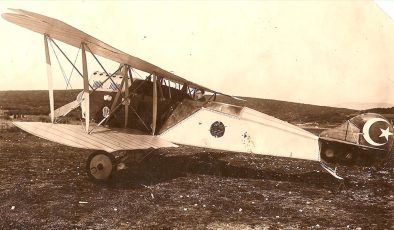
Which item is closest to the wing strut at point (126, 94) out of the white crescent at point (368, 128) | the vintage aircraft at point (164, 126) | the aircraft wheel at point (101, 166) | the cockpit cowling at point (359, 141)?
the vintage aircraft at point (164, 126)

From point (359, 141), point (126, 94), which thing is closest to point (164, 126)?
point (126, 94)

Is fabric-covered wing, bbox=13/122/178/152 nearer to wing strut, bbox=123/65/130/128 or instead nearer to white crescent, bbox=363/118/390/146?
wing strut, bbox=123/65/130/128

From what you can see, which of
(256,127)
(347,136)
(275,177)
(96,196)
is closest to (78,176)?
(96,196)

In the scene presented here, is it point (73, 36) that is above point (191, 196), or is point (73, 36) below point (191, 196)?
above

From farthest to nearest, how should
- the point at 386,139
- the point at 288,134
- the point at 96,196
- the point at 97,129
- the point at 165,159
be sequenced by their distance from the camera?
the point at 165,159 < the point at 97,129 < the point at 288,134 < the point at 386,139 < the point at 96,196

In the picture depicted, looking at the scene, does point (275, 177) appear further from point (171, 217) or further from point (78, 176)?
point (78, 176)

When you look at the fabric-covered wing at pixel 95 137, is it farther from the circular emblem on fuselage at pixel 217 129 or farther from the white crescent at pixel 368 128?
the white crescent at pixel 368 128

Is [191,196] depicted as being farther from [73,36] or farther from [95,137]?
[73,36]
